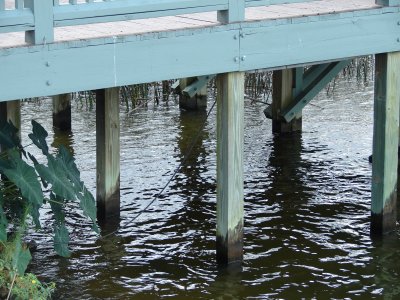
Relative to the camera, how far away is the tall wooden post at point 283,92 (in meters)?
15.4

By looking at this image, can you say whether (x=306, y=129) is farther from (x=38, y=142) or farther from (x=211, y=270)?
(x=38, y=142)

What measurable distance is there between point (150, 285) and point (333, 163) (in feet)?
15.9

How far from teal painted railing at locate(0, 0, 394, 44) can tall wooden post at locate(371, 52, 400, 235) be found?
1953 millimetres

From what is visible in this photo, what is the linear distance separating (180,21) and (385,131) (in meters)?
2.36

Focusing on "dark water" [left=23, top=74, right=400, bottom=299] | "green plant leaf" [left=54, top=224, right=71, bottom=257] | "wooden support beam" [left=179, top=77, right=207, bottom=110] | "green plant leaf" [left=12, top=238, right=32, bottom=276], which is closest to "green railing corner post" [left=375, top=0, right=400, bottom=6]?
"dark water" [left=23, top=74, right=400, bottom=299]

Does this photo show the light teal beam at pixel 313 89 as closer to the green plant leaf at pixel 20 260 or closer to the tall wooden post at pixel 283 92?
the tall wooden post at pixel 283 92

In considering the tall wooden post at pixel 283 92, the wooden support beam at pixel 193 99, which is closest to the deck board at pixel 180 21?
the tall wooden post at pixel 283 92

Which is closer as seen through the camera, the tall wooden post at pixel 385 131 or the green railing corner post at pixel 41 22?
the green railing corner post at pixel 41 22

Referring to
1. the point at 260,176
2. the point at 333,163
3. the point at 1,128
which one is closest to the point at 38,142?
the point at 1,128

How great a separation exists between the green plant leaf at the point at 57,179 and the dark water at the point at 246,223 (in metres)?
1.20

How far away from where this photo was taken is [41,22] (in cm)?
888

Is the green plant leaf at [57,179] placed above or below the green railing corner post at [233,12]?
below

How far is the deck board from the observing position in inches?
370

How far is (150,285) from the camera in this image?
1051 cm
